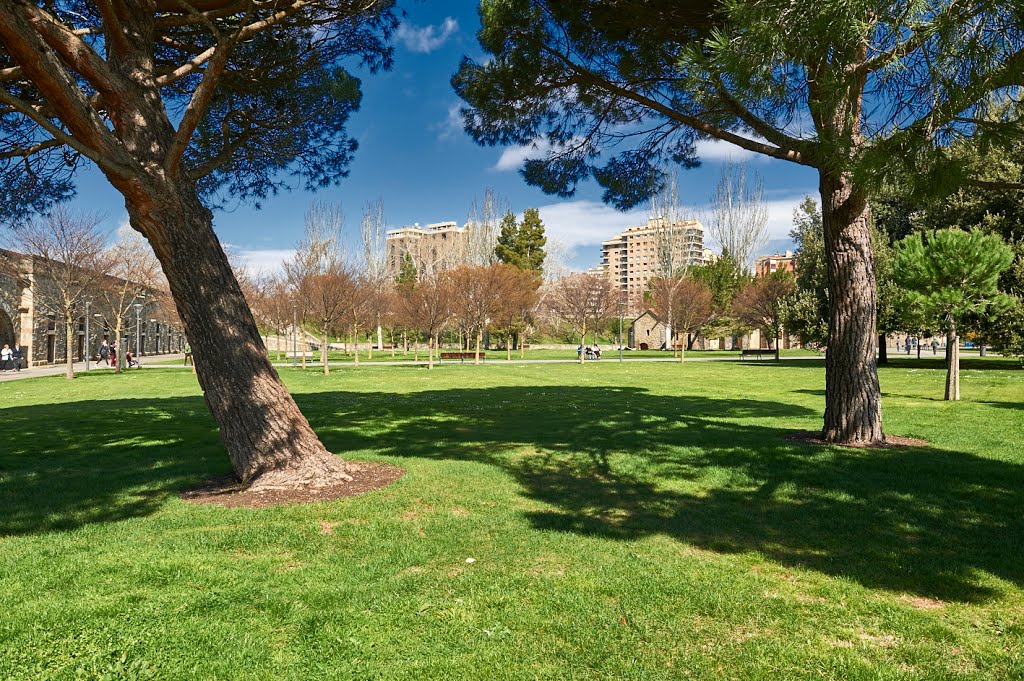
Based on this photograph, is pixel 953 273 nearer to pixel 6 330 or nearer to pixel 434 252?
pixel 6 330

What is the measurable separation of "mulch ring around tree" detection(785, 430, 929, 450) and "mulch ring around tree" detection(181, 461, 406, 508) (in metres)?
5.50

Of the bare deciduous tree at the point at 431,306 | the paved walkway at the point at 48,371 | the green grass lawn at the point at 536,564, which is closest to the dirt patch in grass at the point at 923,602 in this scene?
the green grass lawn at the point at 536,564

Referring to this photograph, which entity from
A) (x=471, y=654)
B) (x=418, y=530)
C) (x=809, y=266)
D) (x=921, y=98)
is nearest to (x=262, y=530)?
(x=418, y=530)

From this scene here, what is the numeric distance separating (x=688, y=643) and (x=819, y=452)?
5.28 meters

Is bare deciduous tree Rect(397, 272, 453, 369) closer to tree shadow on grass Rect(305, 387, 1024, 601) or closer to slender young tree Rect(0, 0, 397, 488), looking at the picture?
tree shadow on grass Rect(305, 387, 1024, 601)

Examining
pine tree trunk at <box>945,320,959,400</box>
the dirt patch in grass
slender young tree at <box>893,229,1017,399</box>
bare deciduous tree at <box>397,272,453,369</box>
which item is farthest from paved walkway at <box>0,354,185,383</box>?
pine tree trunk at <box>945,320,959,400</box>

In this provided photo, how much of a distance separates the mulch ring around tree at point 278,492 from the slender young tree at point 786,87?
480 centimetres

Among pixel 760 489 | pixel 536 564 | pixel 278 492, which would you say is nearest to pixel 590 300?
pixel 760 489

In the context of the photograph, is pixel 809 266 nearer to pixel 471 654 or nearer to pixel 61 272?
pixel 471 654

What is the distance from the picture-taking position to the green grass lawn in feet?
9.21

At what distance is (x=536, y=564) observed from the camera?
3986 mm

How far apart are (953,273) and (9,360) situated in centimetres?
3916

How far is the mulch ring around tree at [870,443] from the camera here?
25.4 feet

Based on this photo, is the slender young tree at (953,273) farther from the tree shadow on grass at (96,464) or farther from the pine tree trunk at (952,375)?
the tree shadow on grass at (96,464)
